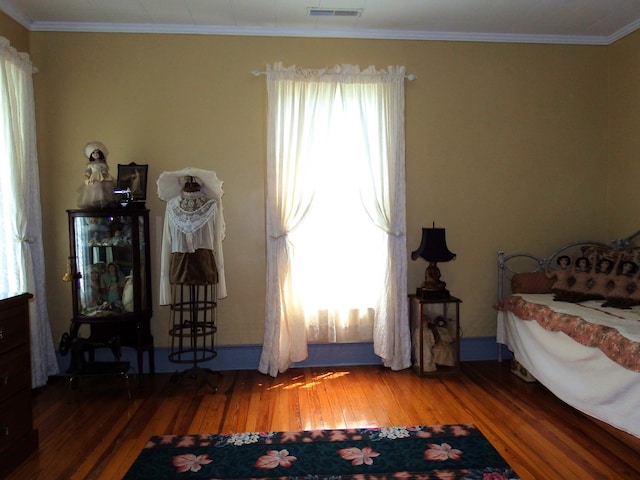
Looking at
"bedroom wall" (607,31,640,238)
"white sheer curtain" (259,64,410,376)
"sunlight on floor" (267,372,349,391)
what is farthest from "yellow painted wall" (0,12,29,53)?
"bedroom wall" (607,31,640,238)

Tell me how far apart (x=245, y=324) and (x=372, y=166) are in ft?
5.83

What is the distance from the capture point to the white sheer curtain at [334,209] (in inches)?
148

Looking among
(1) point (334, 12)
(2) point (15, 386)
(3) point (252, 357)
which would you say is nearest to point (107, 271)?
(2) point (15, 386)

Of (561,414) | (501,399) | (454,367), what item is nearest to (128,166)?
(454,367)

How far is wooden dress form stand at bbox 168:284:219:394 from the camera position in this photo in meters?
3.49

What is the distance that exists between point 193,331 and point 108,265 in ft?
2.79

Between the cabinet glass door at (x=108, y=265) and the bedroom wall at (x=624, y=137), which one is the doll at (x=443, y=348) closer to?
the bedroom wall at (x=624, y=137)

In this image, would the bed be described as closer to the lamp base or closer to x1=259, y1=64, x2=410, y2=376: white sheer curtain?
the lamp base

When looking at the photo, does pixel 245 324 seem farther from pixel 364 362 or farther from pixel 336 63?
pixel 336 63

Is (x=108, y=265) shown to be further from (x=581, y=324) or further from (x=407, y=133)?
(x=581, y=324)

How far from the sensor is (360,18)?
11.9 ft

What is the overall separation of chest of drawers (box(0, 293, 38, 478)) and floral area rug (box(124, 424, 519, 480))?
65 cm

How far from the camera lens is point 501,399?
10.7ft

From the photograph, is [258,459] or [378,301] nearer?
[258,459]
